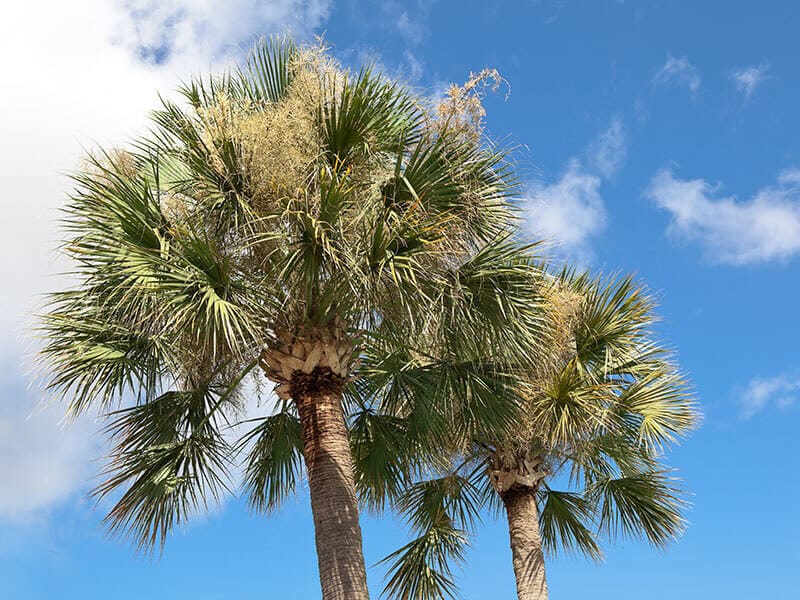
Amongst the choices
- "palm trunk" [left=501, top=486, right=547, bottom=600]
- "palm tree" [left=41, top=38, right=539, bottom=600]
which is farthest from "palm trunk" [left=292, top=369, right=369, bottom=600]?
"palm trunk" [left=501, top=486, right=547, bottom=600]

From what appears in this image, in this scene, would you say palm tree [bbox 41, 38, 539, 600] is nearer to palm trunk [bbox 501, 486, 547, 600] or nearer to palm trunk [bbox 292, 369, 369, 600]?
palm trunk [bbox 292, 369, 369, 600]

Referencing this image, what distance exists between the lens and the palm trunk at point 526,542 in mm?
11625

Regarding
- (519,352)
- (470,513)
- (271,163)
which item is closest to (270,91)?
(271,163)

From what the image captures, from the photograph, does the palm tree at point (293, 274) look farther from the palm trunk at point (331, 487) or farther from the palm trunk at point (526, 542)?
the palm trunk at point (526, 542)

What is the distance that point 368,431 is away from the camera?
11000mm

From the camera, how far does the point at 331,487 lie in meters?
8.47

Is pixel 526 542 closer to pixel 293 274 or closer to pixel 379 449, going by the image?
pixel 379 449

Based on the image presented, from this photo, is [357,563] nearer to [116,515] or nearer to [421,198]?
[116,515]

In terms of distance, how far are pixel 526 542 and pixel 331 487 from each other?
4295 mm

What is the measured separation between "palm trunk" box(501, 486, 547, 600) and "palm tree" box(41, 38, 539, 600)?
2.48 metres

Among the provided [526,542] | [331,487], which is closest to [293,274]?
[331,487]

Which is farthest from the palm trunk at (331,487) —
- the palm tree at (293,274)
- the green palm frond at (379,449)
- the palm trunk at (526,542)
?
the palm trunk at (526,542)

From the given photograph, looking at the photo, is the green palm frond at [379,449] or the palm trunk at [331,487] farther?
the green palm frond at [379,449]

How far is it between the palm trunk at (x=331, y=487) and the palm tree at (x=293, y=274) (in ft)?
0.06
